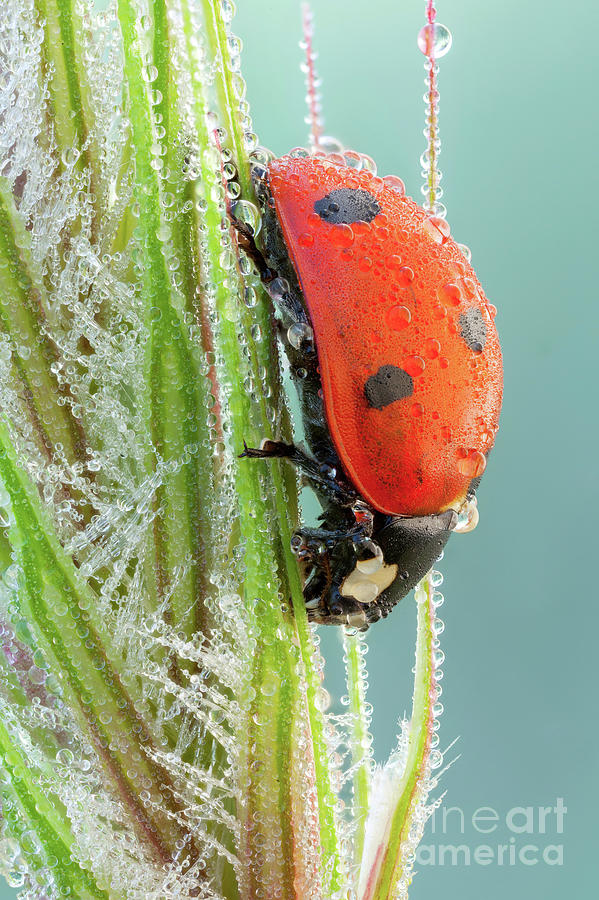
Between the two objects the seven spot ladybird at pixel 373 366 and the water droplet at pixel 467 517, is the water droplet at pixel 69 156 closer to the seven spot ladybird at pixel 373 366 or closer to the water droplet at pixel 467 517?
the seven spot ladybird at pixel 373 366

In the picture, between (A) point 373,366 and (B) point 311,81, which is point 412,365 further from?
(B) point 311,81

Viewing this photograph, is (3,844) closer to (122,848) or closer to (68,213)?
(122,848)

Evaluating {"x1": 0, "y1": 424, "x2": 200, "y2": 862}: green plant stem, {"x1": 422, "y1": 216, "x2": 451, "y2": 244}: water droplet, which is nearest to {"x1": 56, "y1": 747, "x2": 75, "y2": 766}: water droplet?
{"x1": 0, "y1": 424, "x2": 200, "y2": 862}: green plant stem

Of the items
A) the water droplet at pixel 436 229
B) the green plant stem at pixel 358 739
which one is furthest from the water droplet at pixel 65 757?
the water droplet at pixel 436 229

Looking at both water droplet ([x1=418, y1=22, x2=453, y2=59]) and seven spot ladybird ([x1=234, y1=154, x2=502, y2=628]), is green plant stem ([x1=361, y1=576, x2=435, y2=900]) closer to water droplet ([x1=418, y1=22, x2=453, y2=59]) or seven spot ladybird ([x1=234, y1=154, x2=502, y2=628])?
seven spot ladybird ([x1=234, y1=154, x2=502, y2=628])

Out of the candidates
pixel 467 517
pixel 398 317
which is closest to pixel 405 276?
pixel 398 317

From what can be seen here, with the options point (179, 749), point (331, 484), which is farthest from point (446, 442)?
point (179, 749)

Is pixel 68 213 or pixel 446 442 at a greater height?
pixel 68 213
